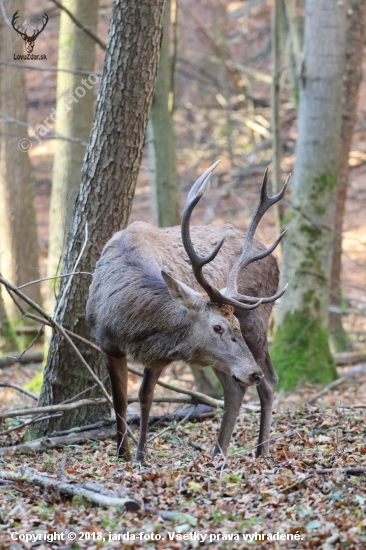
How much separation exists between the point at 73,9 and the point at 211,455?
718cm

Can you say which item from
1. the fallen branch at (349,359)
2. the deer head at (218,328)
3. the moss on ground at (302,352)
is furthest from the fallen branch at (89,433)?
the fallen branch at (349,359)

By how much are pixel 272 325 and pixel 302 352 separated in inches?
127

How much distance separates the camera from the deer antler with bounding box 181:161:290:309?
623 cm

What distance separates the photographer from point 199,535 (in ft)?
14.4

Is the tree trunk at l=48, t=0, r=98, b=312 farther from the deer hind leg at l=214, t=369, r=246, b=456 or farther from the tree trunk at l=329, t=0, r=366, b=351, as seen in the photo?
the tree trunk at l=329, t=0, r=366, b=351

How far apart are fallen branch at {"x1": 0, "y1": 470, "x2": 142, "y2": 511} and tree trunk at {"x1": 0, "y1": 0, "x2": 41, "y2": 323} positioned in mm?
8909

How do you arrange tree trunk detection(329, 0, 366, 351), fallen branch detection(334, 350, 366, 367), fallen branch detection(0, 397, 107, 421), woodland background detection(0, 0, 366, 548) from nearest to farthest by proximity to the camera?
woodland background detection(0, 0, 366, 548)
fallen branch detection(0, 397, 107, 421)
fallen branch detection(334, 350, 366, 367)
tree trunk detection(329, 0, 366, 351)

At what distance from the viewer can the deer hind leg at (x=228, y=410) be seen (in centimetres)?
691

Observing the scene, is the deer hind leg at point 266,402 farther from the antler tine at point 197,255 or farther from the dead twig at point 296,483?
the dead twig at point 296,483

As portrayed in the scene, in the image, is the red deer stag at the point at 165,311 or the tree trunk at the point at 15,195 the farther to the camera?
the tree trunk at the point at 15,195

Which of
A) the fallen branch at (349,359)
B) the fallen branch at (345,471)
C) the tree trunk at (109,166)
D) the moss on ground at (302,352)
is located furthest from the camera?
the fallen branch at (349,359)

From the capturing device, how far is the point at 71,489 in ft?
16.8

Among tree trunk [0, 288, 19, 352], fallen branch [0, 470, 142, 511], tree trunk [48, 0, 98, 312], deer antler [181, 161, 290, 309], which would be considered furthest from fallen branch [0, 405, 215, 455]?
tree trunk [0, 288, 19, 352]

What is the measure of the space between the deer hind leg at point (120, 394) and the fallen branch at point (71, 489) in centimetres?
143
